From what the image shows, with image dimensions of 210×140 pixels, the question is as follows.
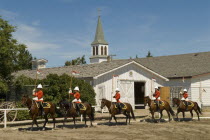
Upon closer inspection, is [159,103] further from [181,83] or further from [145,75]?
[181,83]

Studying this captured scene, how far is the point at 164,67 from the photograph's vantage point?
138ft

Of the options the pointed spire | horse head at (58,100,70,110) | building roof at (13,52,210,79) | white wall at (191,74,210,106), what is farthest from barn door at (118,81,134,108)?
the pointed spire

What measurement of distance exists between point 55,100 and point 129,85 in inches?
341

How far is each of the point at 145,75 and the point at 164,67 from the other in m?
10.1

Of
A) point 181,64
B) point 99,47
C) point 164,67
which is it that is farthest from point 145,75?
point 99,47

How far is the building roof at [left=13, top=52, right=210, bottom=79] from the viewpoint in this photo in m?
30.5

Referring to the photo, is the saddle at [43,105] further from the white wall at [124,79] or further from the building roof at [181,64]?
the building roof at [181,64]

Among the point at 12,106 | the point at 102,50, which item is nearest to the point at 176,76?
the point at 12,106

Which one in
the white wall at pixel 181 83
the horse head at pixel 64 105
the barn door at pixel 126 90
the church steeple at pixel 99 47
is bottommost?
the horse head at pixel 64 105

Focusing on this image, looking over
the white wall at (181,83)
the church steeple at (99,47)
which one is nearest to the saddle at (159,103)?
the white wall at (181,83)

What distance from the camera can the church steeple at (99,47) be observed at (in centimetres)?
7251

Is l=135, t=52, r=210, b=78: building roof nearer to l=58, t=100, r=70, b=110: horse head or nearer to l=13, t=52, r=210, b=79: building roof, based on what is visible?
l=13, t=52, r=210, b=79: building roof

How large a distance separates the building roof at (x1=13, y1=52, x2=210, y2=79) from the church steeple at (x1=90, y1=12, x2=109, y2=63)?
2542 cm

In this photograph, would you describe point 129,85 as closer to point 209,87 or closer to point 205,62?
point 209,87
